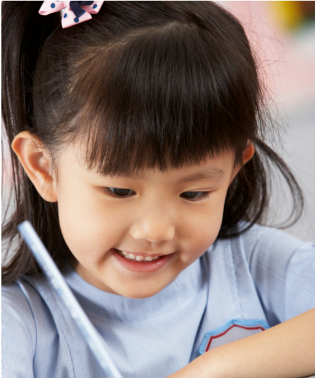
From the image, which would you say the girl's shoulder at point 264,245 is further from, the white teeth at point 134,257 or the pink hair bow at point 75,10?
the pink hair bow at point 75,10

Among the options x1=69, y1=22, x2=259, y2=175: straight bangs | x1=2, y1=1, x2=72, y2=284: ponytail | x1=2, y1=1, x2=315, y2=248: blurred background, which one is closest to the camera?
x1=69, y1=22, x2=259, y2=175: straight bangs

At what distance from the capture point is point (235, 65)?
1.38ft

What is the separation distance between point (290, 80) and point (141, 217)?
2.06 feet

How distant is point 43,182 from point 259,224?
1.02 ft

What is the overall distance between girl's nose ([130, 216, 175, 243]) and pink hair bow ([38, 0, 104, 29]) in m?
0.20

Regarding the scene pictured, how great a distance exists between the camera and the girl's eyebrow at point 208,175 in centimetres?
40

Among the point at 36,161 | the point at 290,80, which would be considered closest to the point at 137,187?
the point at 36,161

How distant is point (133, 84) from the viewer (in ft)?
1.23

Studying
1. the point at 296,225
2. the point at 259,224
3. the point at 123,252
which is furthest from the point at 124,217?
the point at 296,225

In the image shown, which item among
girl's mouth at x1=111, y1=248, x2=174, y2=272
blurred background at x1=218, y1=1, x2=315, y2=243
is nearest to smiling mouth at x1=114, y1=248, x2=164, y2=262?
girl's mouth at x1=111, y1=248, x2=174, y2=272

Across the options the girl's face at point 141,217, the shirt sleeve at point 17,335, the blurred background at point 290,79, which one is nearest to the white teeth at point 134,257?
the girl's face at point 141,217

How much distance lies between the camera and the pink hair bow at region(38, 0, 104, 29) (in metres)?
0.43

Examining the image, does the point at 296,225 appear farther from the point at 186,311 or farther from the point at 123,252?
the point at 123,252

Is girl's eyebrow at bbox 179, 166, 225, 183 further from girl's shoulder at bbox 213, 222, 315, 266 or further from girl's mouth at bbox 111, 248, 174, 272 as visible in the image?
girl's shoulder at bbox 213, 222, 315, 266
